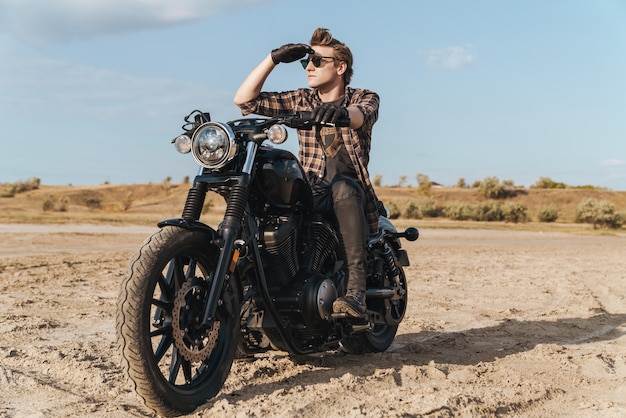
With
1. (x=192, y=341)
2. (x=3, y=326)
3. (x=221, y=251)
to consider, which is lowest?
(x=3, y=326)

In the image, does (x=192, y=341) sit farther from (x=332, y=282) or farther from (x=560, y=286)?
(x=560, y=286)

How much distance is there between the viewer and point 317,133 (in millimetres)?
5227

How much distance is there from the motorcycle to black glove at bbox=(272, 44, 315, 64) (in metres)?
0.58

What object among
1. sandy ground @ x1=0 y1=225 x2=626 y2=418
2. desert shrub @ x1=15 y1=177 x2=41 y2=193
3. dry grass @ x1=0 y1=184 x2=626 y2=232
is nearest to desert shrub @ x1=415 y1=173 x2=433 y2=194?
dry grass @ x1=0 y1=184 x2=626 y2=232

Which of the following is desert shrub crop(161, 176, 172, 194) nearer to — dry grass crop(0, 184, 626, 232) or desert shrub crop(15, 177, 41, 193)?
dry grass crop(0, 184, 626, 232)

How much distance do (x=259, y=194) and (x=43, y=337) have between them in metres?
2.61

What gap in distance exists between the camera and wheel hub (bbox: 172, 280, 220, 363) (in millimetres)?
3912

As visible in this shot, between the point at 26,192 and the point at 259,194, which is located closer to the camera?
the point at 259,194

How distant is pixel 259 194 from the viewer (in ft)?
15.0

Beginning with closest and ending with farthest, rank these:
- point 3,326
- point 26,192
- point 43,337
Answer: point 43,337
point 3,326
point 26,192

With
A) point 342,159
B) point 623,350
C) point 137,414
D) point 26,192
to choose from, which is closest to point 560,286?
point 623,350

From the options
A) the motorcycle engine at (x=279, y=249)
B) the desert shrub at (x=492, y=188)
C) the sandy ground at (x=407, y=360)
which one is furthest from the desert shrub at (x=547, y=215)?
the motorcycle engine at (x=279, y=249)

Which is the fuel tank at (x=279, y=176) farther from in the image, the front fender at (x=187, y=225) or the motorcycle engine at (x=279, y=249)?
the front fender at (x=187, y=225)

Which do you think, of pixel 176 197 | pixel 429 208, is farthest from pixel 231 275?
pixel 176 197
